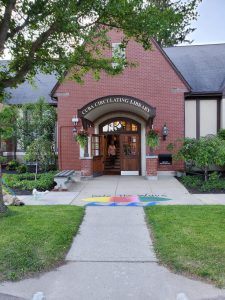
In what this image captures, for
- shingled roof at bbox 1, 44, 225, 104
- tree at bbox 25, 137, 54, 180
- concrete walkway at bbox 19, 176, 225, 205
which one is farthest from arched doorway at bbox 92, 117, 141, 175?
shingled roof at bbox 1, 44, 225, 104

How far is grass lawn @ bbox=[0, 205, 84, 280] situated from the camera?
191 inches

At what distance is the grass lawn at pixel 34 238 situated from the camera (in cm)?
486

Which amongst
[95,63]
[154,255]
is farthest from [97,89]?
[154,255]

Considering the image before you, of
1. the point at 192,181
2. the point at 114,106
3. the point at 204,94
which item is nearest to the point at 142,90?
the point at 114,106

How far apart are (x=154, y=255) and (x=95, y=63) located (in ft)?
17.5

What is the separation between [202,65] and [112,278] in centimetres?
1661

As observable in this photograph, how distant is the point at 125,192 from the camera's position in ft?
38.3

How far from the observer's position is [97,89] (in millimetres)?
16422

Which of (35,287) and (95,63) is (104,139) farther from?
(35,287)

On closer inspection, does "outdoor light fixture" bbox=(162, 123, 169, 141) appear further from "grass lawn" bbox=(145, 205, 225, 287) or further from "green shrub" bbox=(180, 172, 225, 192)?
"grass lawn" bbox=(145, 205, 225, 287)

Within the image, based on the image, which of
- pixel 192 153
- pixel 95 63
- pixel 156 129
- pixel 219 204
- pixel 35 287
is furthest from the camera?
pixel 156 129

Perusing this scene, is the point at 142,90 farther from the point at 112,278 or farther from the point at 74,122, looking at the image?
the point at 112,278

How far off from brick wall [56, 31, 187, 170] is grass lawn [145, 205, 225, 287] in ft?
Answer: 26.6

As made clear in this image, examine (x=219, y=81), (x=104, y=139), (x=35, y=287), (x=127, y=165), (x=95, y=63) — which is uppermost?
A: (x=219, y=81)
